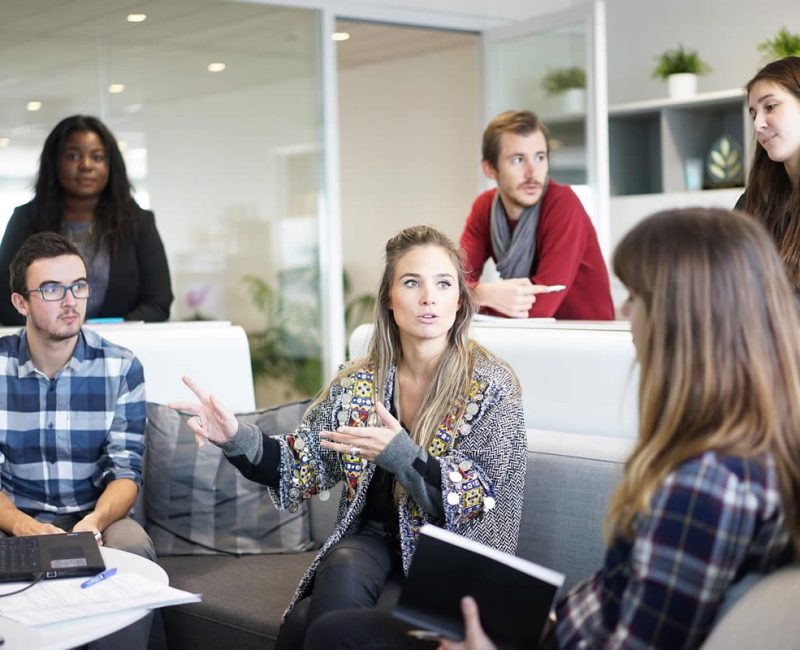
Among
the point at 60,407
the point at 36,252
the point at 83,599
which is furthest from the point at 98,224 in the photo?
the point at 83,599

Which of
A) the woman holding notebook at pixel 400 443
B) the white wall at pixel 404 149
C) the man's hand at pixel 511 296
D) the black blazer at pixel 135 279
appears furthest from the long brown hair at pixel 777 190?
the white wall at pixel 404 149

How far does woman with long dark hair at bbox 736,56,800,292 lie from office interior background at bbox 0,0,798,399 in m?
2.64

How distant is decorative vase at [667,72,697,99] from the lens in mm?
5543

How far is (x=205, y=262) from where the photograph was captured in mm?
5102

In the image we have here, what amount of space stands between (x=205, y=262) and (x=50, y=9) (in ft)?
4.15

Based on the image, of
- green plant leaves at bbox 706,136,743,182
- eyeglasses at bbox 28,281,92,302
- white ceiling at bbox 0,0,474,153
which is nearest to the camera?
eyeglasses at bbox 28,281,92,302

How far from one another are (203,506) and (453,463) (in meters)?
0.98

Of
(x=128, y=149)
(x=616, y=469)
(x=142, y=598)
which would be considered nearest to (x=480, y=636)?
(x=142, y=598)

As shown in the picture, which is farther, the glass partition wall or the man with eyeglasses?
the glass partition wall

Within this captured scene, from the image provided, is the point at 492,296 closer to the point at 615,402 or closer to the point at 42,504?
the point at 615,402

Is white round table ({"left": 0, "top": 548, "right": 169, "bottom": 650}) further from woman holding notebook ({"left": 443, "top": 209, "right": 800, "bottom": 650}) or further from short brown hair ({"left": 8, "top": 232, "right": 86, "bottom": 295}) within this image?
short brown hair ({"left": 8, "top": 232, "right": 86, "bottom": 295})

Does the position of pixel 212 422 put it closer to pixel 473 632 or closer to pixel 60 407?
pixel 60 407

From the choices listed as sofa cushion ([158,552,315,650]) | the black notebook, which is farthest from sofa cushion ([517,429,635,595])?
the black notebook

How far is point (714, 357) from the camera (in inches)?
51.7
